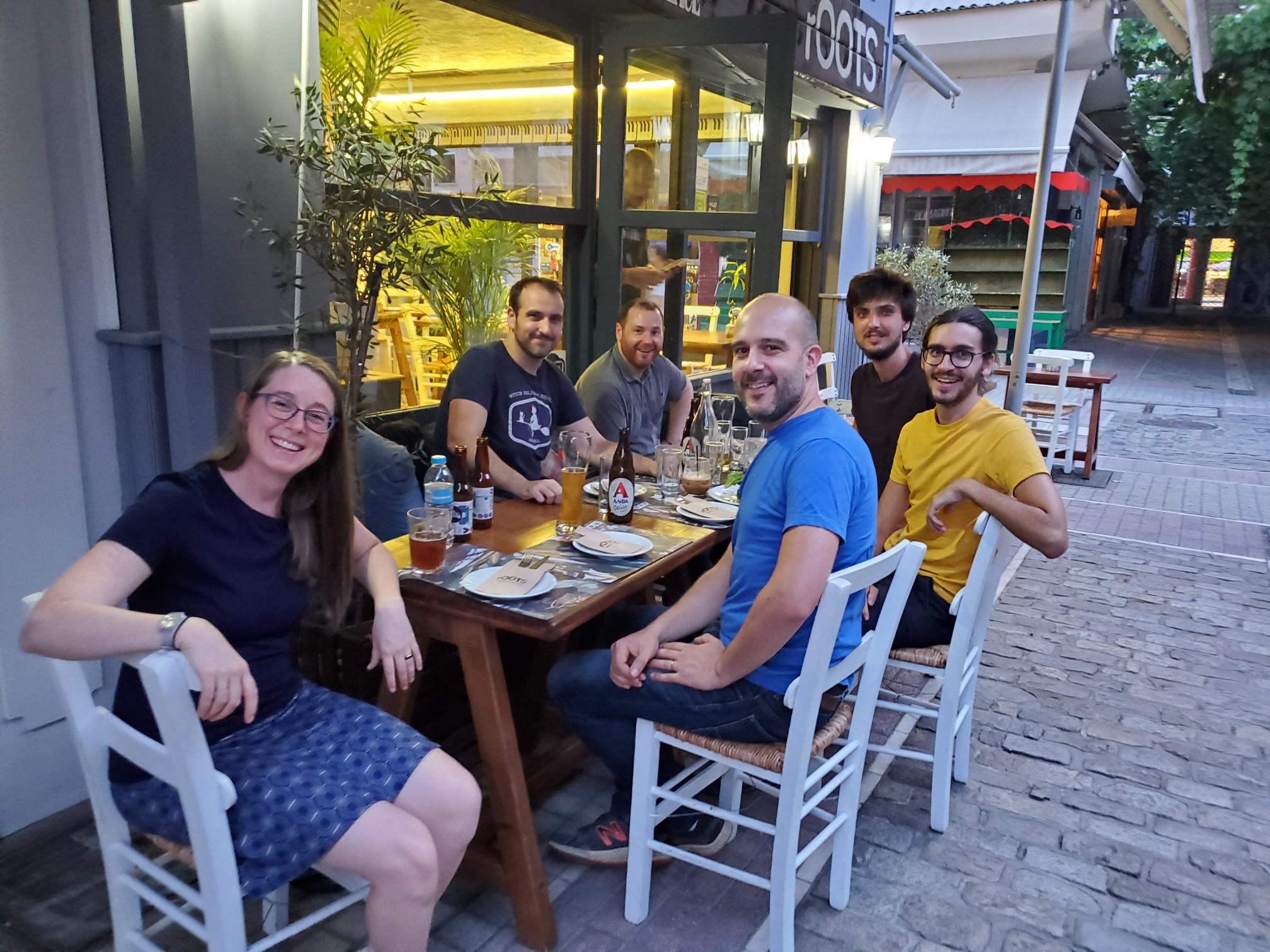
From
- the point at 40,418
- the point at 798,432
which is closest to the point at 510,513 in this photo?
the point at 798,432

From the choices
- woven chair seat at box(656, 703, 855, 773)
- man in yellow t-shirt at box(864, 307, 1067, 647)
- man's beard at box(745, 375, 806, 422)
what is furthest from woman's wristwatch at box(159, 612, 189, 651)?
man in yellow t-shirt at box(864, 307, 1067, 647)

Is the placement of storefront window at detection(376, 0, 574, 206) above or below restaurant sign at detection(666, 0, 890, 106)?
below

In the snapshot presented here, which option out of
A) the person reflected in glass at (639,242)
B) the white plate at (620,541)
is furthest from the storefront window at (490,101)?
the white plate at (620,541)

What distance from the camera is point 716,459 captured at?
3.13 metres

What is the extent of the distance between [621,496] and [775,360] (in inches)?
29.1

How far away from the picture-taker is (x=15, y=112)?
7.64 feet

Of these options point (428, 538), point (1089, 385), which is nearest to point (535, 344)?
point (428, 538)

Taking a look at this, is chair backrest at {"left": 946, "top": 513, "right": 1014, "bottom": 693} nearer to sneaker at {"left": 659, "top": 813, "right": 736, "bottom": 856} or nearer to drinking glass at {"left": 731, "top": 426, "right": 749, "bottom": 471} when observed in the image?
sneaker at {"left": 659, "top": 813, "right": 736, "bottom": 856}

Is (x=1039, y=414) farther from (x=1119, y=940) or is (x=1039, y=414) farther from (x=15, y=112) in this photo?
(x=15, y=112)

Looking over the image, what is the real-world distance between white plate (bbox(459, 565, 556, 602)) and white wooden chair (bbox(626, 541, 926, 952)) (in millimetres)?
436

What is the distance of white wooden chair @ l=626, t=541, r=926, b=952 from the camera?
6.42 ft

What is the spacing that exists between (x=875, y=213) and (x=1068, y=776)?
243 inches

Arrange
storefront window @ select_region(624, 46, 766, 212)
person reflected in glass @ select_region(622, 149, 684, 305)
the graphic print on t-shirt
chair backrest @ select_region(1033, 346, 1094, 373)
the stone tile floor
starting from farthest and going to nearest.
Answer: chair backrest @ select_region(1033, 346, 1094, 373) → person reflected in glass @ select_region(622, 149, 684, 305) → storefront window @ select_region(624, 46, 766, 212) → the graphic print on t-shirt → the stone tile floor

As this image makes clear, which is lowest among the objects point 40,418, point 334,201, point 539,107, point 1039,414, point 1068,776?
point 1068,776
